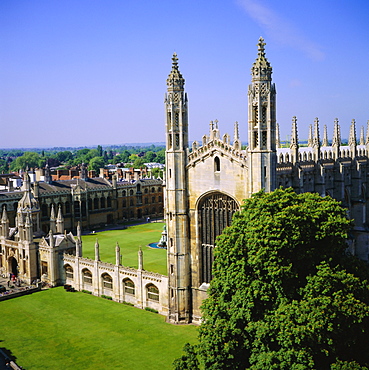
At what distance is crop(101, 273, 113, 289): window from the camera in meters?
45.4

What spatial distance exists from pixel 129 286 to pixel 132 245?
2892 centimetres

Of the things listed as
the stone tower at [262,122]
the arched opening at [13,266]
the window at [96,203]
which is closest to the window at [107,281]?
the arched opening at [13,266]

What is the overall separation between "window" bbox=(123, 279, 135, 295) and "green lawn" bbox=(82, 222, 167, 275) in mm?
10188

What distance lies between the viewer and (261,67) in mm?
33125

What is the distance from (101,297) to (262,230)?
2479cm

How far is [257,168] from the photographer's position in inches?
1320

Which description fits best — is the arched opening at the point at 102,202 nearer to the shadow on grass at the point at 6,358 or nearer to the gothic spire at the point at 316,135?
the gothic spire at the point at 316,135

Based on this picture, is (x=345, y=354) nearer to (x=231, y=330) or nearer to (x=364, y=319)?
(x=364, y=319)

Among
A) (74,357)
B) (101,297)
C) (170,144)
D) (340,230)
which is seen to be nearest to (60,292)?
(101,297)

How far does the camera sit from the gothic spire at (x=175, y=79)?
3759cm

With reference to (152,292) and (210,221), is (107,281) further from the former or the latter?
(210,221)

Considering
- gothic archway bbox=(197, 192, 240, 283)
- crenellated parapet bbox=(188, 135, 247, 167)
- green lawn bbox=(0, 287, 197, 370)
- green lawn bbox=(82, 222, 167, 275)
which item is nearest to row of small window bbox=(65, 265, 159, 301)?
green lawn bbox=(0, 287, 197, 370)

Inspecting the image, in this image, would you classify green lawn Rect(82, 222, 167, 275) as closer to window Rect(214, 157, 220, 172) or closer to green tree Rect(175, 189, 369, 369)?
window Rect(214, 157, 220, 172)

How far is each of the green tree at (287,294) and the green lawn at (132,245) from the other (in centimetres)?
2789
